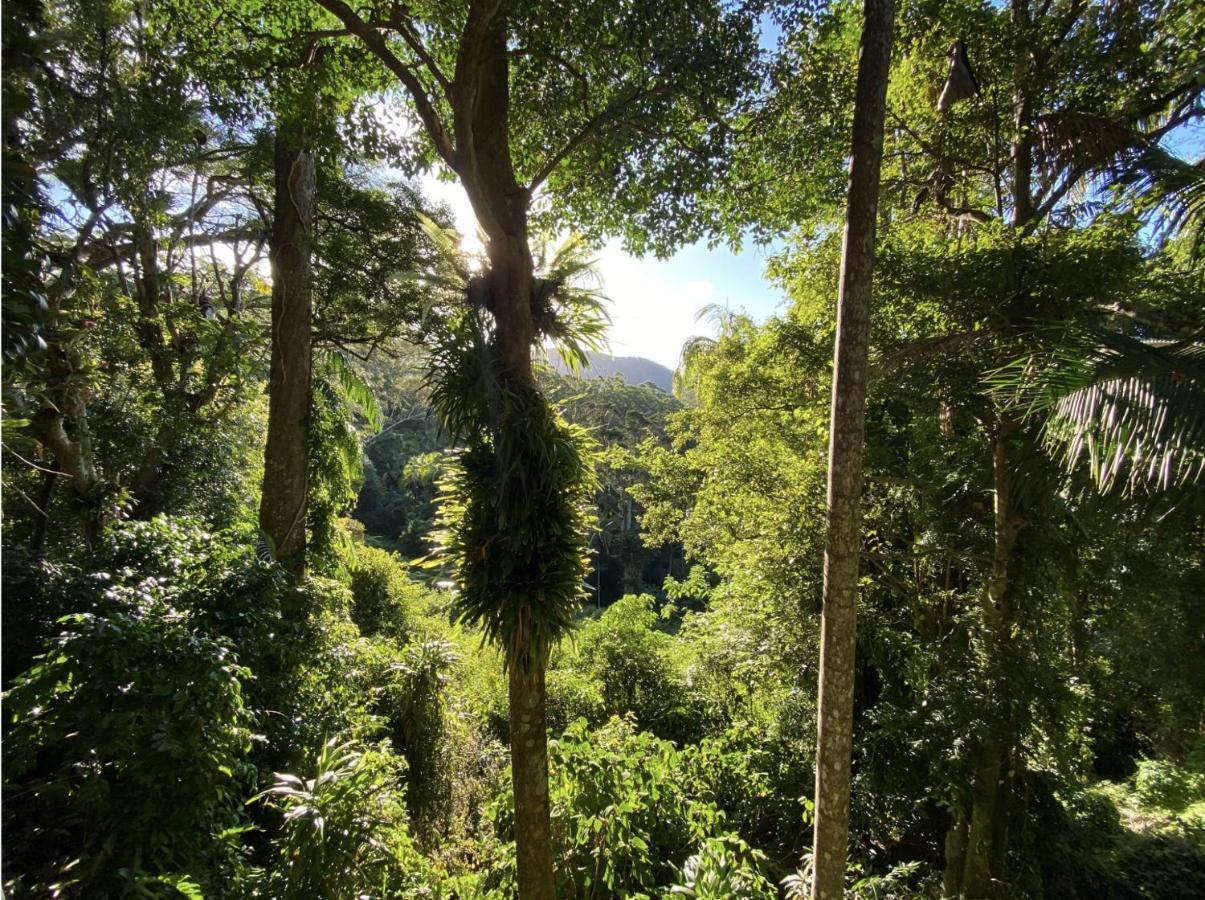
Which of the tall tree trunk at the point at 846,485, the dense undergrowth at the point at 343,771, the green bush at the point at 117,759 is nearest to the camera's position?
the green bush at the point at 117,759

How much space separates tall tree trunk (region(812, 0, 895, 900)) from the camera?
267 centimetres

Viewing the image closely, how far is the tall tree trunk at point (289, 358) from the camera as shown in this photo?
228 inches

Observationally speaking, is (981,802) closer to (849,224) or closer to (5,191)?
(849,224)

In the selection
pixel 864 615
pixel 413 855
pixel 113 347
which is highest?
pixel 113 347

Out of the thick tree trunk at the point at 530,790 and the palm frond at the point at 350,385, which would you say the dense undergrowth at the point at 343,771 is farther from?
the palm frond at the point at 350,385

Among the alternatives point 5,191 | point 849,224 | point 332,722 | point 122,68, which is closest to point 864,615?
point 849,224

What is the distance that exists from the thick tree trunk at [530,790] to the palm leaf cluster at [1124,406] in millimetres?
3366

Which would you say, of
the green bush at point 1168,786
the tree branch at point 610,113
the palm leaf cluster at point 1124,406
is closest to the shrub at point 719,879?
the palm leaf cluster at point 1124,406

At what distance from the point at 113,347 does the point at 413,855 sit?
600 cm

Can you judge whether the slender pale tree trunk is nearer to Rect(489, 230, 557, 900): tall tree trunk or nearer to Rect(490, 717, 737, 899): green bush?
Rect(490, 717, 737, 899): green bush

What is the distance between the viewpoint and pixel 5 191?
1459mm

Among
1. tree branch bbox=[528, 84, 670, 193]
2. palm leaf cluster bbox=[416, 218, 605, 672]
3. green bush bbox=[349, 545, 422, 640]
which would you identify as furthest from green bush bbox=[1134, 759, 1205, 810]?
green bush bbox=[349, 545, 422, 640]

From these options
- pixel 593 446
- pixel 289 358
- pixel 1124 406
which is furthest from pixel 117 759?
pixel 1124 406

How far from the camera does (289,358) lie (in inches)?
231
